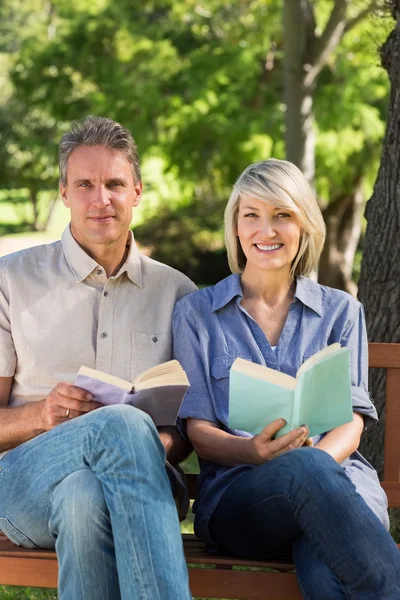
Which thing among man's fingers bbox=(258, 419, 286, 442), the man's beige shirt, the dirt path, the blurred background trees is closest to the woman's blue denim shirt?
the man's beige shirt

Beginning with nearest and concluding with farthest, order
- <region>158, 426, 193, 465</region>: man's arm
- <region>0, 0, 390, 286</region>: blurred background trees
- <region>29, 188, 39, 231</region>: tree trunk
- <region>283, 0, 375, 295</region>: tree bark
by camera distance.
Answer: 1. <region>158, 426, 193, 465</region>: man's arm
2. <region>283, 0, 375, 295</region>: tree bark
3. <region>0, 0, 390, 286</region>: blurred background trees
4. <region>29, 188, 39, 231</region>: tree trunk

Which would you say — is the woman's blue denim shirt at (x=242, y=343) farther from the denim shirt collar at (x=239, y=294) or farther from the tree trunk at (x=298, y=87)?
the tree trunk at (x=298, y=87)

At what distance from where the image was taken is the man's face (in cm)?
329

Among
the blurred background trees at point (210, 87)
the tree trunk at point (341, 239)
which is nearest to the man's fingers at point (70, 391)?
the blurred background trees at point (210, 87)

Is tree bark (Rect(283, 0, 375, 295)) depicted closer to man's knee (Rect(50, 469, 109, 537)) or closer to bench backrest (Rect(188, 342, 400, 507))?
bench backrest (Rect(188, 342, 400, 507))

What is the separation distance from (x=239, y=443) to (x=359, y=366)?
56 cm

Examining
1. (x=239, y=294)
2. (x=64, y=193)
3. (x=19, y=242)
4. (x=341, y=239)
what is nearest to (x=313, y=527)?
(x=239, y=294)

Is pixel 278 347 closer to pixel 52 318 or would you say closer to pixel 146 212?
pixel 52 318

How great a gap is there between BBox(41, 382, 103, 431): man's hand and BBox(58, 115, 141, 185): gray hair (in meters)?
0.89

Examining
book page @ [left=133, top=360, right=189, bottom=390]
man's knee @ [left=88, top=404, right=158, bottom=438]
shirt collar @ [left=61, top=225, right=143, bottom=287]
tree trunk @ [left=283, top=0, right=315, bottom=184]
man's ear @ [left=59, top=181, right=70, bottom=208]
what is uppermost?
tree trunk @ [left=283, top=0, right=315, bottom=184]

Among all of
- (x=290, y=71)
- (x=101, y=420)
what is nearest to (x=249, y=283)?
(x=101, y=420)

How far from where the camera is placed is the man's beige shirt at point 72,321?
3.30 metres

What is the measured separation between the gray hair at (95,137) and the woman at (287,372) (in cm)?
44

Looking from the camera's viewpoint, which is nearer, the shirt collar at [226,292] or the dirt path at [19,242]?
the shirt collar at [226,292]
